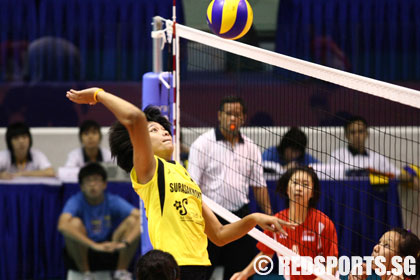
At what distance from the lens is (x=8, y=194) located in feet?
25.4

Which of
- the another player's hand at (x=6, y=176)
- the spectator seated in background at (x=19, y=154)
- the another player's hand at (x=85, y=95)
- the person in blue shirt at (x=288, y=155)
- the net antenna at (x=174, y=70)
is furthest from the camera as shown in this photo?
the spectator seated in background at (x=19, y=154)

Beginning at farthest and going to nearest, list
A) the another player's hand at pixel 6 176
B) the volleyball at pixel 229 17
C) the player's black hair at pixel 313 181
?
1. the another player's hand at pixel 6 176
2. the volleyball at pixel 229 17
3. the player's black hair at pixel 313 181

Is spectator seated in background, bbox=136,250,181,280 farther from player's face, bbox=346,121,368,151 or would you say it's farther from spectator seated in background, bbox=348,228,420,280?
player's face, bbox=346,121,368,151

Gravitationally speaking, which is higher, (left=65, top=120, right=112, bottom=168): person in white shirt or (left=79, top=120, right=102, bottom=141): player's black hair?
(left=79, top=120, right=102, bottom=141): player's black hair

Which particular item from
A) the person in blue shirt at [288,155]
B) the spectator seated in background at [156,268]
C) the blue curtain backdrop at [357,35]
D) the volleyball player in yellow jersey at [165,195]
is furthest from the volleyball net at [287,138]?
the spectator seated in background at [156,268]

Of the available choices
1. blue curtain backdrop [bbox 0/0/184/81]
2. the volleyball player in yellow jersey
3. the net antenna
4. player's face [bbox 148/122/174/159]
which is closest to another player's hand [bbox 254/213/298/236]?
the volleyball player in yellow jersey

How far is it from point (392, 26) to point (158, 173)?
5.75m

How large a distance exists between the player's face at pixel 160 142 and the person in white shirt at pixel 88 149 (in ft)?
12.7

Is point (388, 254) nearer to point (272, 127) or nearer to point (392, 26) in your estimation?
point (272, 127)

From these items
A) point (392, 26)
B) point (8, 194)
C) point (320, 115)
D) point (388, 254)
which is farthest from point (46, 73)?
point (388, 254)

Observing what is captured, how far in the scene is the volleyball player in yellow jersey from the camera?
3918 mm

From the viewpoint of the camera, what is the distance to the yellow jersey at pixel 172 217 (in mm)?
4031

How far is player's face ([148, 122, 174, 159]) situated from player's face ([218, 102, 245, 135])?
2125 millimetres

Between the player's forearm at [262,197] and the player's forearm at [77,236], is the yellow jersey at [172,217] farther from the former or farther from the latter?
the player's forearm at [77,236]
